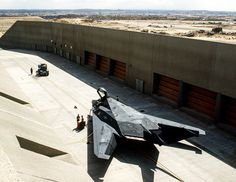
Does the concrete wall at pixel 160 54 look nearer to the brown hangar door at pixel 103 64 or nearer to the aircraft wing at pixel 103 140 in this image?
the brown hangar door at pixel 103 64

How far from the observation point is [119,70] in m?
41.5

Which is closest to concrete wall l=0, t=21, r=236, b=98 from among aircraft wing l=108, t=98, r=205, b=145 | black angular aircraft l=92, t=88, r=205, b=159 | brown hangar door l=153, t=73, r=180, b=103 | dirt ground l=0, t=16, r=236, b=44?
brown hangar door l=153, t=73, r=180, b=103

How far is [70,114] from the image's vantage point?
91.6ft

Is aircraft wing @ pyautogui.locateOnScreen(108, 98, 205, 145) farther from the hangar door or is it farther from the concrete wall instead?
the hangar door

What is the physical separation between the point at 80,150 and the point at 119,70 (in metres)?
22.2

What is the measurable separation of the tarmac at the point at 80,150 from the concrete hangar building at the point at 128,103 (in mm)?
68

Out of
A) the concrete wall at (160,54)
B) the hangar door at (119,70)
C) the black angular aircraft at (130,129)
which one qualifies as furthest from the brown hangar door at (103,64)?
the black angular aircraft at (130,129)

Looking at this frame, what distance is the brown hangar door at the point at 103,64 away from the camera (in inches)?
1757

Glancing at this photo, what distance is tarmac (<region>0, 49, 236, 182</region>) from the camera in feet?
47.0

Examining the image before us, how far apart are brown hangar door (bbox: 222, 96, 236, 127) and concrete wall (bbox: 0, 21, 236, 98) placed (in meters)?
1.11

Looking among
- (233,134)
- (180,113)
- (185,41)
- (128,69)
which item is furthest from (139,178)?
(128,69)

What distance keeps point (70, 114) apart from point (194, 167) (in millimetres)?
13427

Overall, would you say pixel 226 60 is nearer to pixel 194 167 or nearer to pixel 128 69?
pixel 194 167

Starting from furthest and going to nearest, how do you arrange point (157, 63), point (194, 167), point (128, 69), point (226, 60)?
1. point (128, 69)
2. point (157, 63)
3. point (226, 60)
4. point (194, 167)
